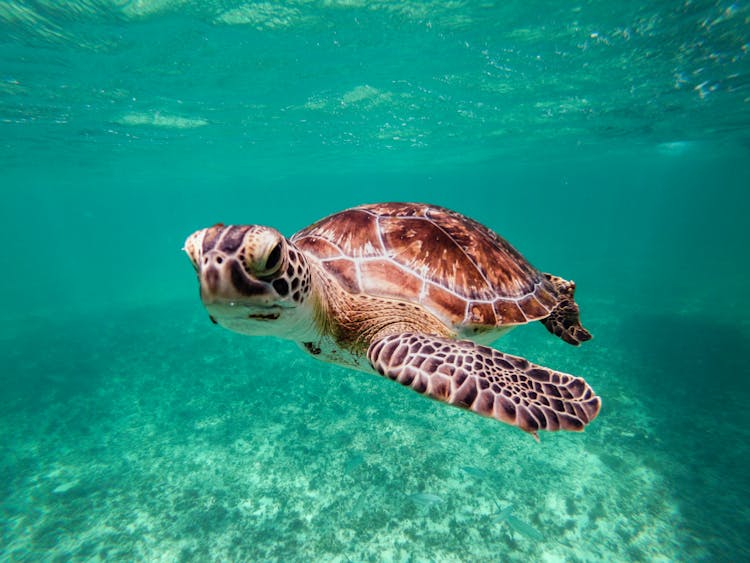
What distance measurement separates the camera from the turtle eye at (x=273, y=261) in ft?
5.35

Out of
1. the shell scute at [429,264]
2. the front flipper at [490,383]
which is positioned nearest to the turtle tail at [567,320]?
the shell scute at [429,264]

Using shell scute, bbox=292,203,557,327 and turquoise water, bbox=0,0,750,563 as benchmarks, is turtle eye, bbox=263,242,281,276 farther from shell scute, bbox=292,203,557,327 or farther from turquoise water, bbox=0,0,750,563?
turquoise water, bbox=0,0,750,563

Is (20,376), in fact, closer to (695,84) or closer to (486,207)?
(695,84)

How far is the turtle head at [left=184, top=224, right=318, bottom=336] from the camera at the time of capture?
5.04ft

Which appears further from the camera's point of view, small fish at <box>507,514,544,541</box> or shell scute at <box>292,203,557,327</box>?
small fish at <box>507,514,544,541</box>

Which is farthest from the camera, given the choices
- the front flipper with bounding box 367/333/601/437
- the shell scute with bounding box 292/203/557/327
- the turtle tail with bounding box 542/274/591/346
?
the turtle tail with bounding box 542/274/591/346

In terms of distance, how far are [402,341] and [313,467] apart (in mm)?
4953

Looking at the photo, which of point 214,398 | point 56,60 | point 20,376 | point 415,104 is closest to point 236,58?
point 56,60

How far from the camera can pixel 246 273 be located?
5.20ft

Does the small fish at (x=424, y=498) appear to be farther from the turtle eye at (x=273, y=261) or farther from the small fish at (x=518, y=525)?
the turtle eye at (x=273, y=261)

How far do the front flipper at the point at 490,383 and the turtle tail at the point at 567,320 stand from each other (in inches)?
73.8

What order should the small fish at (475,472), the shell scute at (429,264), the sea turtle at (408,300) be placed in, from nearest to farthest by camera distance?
1. the sea turtle at (408,300)
2. the shell scute at (429,264)
3. the small fish at (475,472)

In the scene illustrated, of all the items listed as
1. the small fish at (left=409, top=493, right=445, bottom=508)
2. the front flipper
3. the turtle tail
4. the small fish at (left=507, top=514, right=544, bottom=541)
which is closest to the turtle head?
the front flipper

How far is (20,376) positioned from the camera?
1084 centimetres
